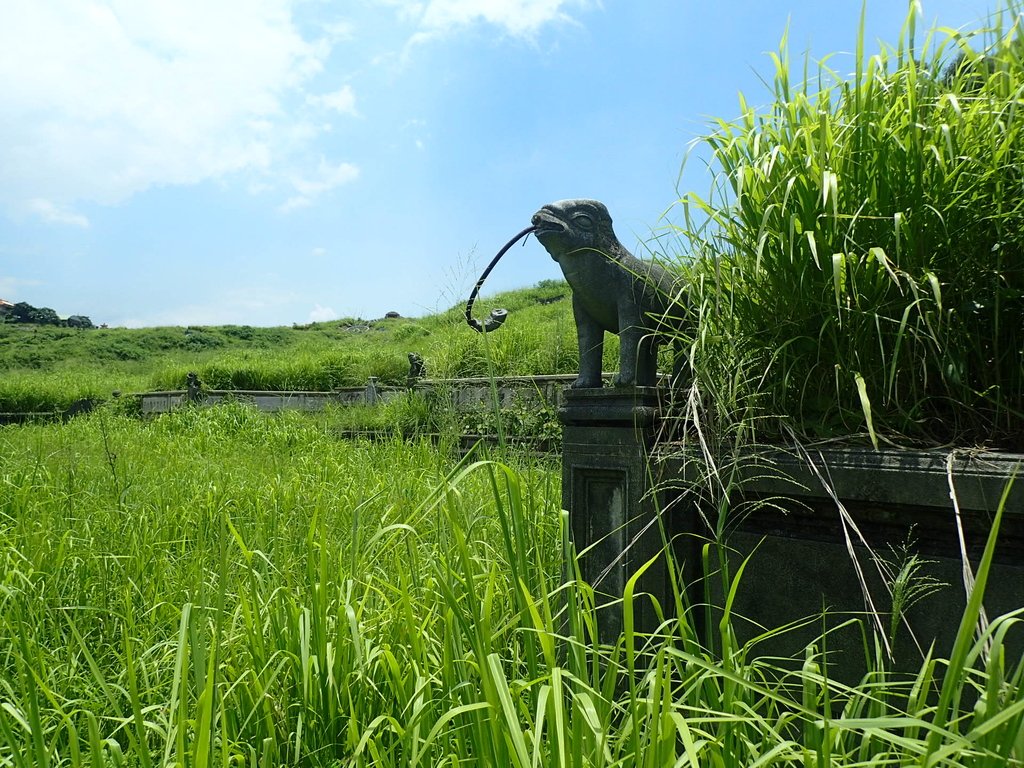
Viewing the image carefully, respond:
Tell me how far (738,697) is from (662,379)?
41.9 inches

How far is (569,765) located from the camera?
1.05 meters

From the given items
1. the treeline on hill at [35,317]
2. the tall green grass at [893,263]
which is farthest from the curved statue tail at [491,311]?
the treeline on hill at [35,317]

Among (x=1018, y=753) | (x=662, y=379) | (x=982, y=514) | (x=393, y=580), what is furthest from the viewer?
(x=393, y=580)

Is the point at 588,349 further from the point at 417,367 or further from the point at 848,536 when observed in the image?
the point at 417,367

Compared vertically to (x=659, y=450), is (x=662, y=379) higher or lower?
higher

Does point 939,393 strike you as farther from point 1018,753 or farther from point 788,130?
point 1018,753

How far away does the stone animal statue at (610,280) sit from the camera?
215 cm

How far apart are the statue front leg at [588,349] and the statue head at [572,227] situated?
0.67ft

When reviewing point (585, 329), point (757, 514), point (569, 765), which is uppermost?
point (585, 329)

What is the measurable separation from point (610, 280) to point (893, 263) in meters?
0.78

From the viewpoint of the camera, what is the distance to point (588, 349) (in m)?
2.31

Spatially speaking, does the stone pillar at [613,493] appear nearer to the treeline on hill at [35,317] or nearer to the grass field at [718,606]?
the grass field at [718,606]

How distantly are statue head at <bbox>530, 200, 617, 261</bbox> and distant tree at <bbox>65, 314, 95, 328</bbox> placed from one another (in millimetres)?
27864

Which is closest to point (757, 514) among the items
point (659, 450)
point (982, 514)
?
point (659, 450)
